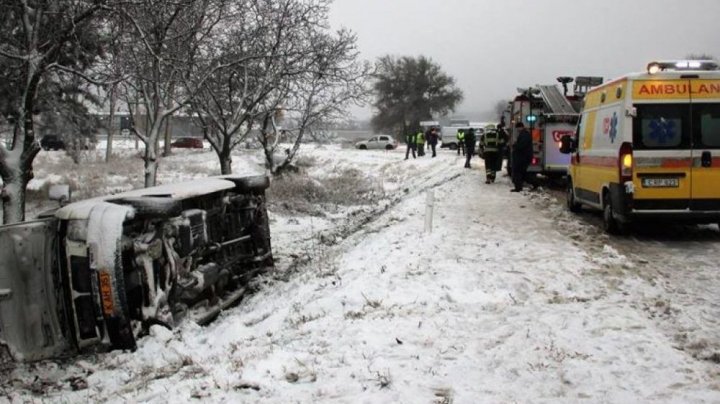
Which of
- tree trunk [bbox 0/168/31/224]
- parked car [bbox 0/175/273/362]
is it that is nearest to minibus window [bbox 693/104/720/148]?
parked car [bbox 0/175/273/362]

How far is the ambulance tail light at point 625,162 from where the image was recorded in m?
9.51

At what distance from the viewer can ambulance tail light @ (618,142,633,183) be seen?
9508mm

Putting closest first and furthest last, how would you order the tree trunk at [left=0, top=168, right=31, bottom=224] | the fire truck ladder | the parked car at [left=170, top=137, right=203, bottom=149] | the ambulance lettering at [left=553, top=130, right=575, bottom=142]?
the tree trunk at [left=0, top=168, right=31, bottom=224]
the ambulance lettering at [left=553, top=130, right=575, bottom=142]
the fire truck ladder
the parked car at [left=170, top=137, right=203, bottom=149]

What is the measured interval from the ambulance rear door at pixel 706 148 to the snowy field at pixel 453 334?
0.72 metres

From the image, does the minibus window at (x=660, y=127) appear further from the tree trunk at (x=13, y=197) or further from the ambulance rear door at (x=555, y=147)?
the tree trunk at (x=13, y=197)

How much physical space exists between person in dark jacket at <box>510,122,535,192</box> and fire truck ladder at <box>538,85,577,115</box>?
2.18 m

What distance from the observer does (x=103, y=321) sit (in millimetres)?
5668

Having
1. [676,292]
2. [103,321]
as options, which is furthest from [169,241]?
[676,292]

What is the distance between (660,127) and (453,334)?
19.1 feet

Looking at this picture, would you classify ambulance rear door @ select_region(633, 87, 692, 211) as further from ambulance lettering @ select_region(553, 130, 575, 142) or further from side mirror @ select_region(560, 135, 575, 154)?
ambulance lettering @ select_region(553, 130, 575, 142)

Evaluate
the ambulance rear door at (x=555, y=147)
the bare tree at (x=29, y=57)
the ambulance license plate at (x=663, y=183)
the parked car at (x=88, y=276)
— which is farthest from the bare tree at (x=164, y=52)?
the ambulance rear door at (x=555, y=147)

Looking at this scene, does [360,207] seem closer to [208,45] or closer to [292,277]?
[208,45]

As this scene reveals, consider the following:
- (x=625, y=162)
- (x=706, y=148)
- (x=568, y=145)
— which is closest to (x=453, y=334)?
(x=625, y=162)

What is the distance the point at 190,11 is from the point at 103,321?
9524mm
